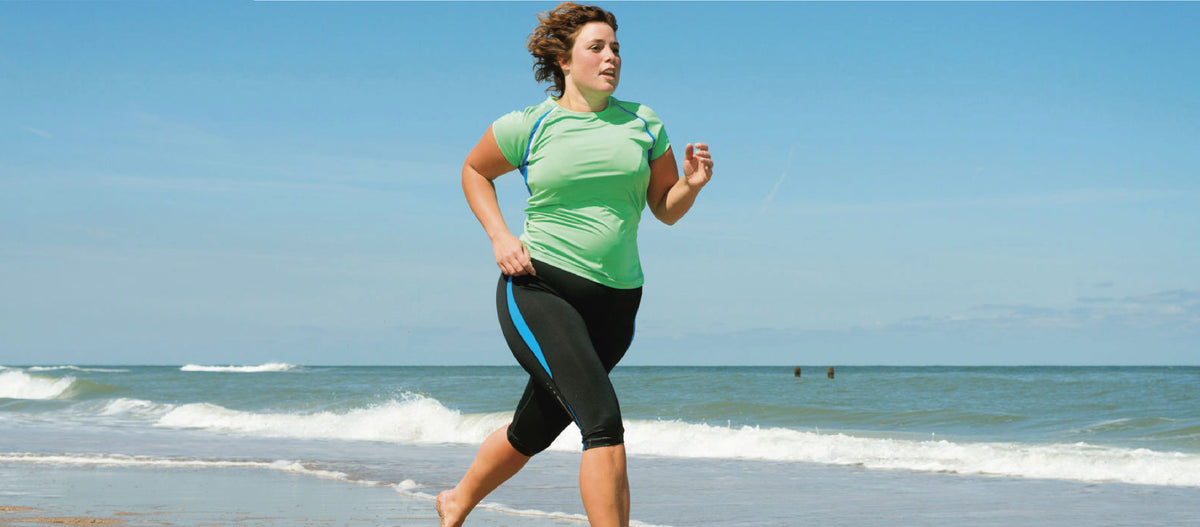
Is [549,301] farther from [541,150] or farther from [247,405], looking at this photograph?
[247,405]

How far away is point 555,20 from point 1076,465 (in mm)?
8073

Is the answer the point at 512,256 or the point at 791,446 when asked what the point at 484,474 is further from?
the point at 791,446

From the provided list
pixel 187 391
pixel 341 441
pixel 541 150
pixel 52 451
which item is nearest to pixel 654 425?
pixel 341 441

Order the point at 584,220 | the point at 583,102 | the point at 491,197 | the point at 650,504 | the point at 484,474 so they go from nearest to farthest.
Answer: the point at 584,220 → the point at 583,102 → the point at 491,197 → the point at 484,474 → the point at 650,504

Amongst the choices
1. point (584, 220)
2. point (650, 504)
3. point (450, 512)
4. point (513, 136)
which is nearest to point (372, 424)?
point (650, 504)

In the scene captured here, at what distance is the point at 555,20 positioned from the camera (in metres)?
3.17

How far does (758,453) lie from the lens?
37.1 feet

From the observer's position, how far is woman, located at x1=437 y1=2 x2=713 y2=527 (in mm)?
2902

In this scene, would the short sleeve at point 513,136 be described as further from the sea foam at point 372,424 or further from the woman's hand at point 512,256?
the sea foam at point 372,424

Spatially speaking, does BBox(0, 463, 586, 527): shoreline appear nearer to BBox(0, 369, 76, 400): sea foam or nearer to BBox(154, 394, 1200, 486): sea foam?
BBox(154, 394, 1200, 486): sea foam

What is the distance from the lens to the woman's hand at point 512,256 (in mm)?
3010

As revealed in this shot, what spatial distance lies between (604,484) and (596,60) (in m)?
1.19

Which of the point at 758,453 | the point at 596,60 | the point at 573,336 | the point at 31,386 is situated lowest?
the point at 31,386

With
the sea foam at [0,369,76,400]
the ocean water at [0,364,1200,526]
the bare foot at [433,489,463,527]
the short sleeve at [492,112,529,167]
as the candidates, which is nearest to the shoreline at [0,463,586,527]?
the ocean water at [0,364,1200,526]
